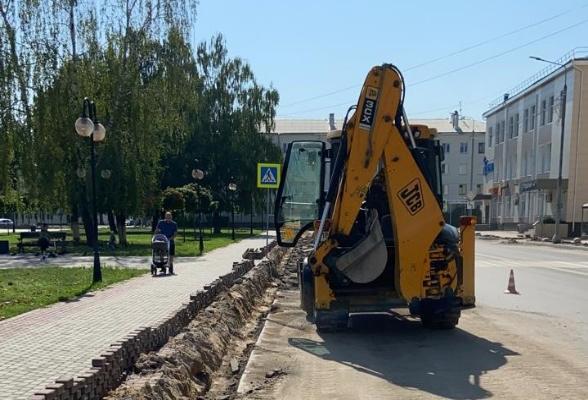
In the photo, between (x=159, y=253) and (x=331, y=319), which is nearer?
(x=331, y=319)

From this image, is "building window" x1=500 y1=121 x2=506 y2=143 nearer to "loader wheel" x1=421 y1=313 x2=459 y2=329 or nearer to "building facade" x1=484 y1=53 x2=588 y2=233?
"building facade" x1=484 y1=53 x2=588 y2=233

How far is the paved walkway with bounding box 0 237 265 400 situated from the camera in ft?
20.7

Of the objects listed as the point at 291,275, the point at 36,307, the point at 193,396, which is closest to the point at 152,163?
the point at 291,275

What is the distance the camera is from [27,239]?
2923 centimetres

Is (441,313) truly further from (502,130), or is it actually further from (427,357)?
(502,130)

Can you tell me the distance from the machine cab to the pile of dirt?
147 centimetres

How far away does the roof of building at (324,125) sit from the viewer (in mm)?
83531

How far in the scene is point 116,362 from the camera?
5.55 meters

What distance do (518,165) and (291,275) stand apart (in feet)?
166

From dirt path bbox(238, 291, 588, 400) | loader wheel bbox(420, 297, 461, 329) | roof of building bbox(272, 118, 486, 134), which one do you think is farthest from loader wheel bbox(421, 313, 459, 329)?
roof of building bbox(272, 118, 486, 134)

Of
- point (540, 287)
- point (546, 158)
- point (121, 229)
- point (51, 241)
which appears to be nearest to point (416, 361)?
point (540, 287)

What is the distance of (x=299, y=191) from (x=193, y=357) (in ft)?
14.7

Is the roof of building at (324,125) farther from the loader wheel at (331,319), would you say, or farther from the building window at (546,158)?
the loader wheel at (331,319)

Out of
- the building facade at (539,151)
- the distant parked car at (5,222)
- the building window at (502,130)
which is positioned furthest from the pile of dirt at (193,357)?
the distant parked car at (5,222)
